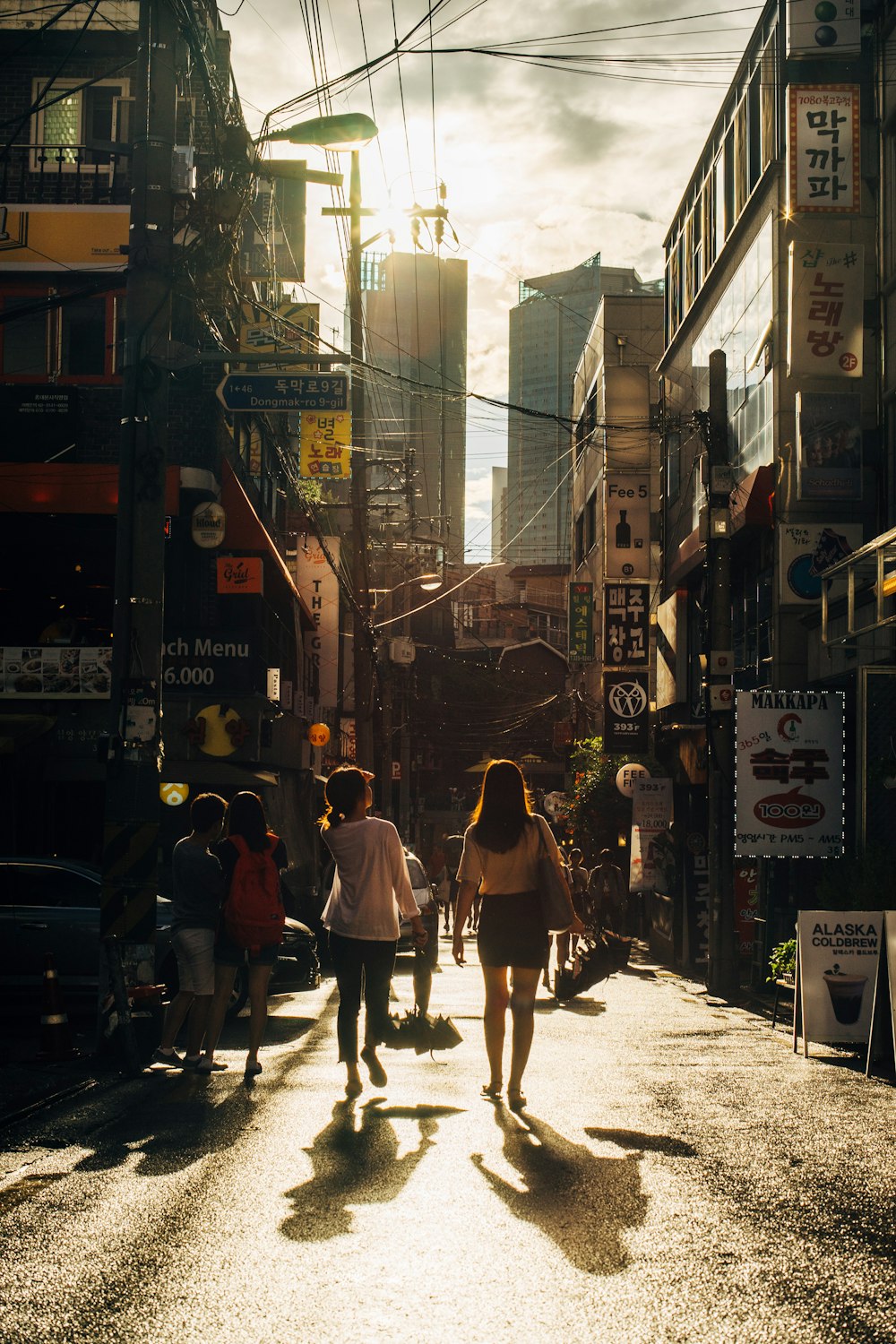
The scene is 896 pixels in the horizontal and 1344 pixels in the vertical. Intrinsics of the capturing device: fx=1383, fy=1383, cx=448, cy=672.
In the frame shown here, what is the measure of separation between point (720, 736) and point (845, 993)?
743 centimetres

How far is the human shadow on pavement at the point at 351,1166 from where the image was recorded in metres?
5.23

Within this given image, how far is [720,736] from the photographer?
18.7m

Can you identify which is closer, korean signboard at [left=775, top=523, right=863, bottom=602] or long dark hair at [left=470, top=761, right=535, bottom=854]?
long dark hair at [left=470, top=761, right=535, bottom=854]

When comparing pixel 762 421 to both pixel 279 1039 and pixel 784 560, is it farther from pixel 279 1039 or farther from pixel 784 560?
pixel 279 1039

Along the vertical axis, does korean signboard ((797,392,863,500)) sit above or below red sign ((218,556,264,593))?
above

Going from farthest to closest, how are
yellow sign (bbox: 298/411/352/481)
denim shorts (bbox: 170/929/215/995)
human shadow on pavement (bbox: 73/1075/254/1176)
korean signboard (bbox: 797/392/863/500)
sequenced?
yellow sign (bbox: 298/411/352/481)
korean signboard (bbox: 797/392/863/500)
denim shorts (bbox: 170/929/215/995)
human shadow on pavement (bbox: 73/1075/254/1176)

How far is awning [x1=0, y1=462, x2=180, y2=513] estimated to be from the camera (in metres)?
24.0

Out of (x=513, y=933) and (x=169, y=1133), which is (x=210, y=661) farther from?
(x=169, y=1133)

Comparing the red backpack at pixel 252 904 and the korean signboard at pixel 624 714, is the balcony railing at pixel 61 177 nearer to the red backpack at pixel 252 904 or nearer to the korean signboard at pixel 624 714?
the korean signboard at pixel 624 714

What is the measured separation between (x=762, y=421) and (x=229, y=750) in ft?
37.4

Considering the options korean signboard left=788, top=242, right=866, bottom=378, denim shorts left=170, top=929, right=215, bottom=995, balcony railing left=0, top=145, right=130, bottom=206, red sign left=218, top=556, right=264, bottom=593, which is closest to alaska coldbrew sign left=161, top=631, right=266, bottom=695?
red sign left=218, top=556, right=264, bottom=593

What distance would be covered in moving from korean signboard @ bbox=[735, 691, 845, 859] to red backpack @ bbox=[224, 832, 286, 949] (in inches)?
359

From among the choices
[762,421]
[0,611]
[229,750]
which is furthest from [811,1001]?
[0,611]

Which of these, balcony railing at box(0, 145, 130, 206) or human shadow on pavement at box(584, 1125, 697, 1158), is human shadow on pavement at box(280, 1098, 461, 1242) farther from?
balcony railing at box(0, 145, 130, 206)
